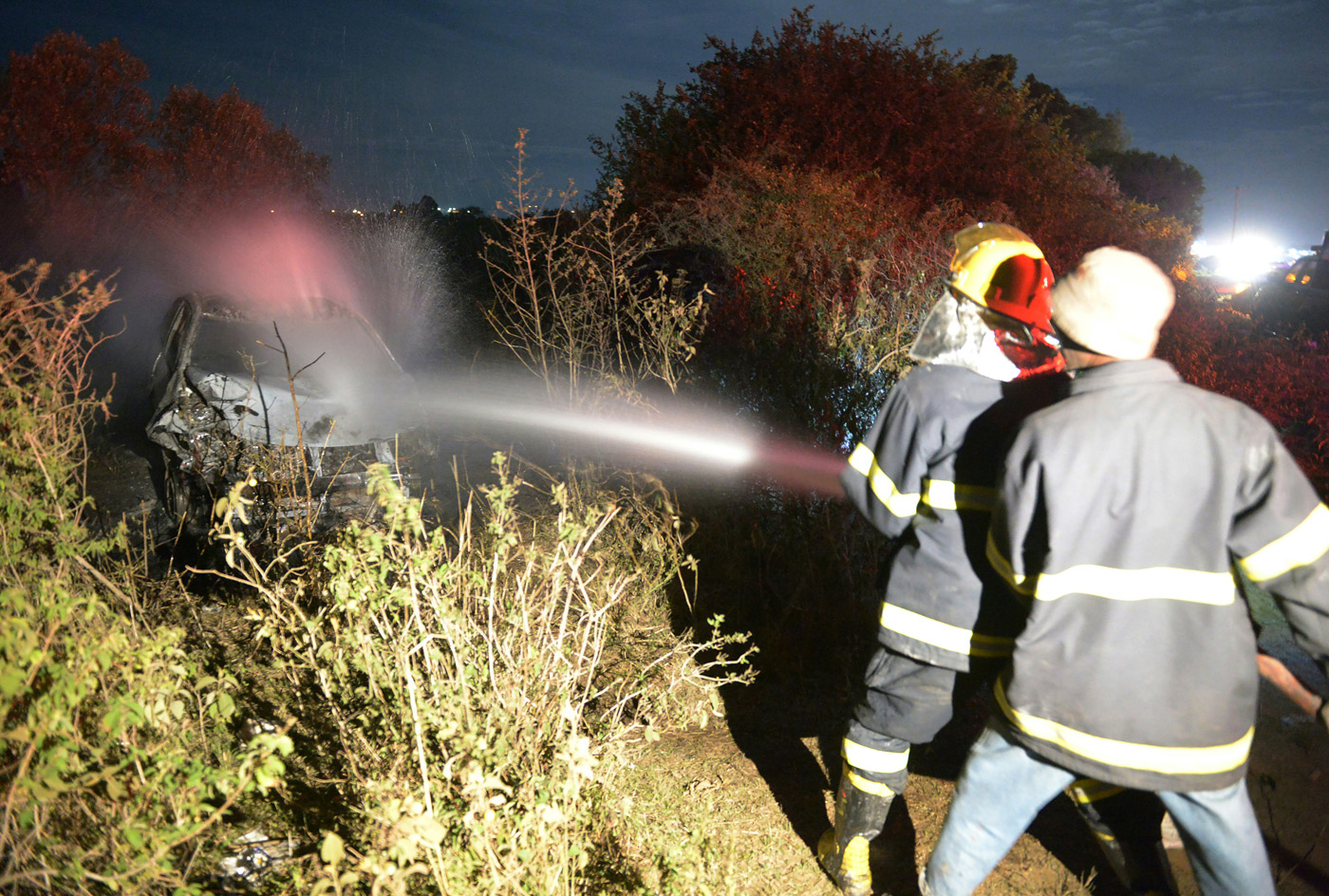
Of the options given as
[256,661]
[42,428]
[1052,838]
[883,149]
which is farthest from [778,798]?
[883,149]

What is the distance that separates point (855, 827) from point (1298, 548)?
1411mm

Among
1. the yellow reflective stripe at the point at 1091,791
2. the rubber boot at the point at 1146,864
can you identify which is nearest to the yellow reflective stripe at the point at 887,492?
the yellow reflective stripe at the point at 1091,791

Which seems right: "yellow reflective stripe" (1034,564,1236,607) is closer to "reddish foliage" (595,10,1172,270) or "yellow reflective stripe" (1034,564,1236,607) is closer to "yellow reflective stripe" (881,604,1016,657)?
"yellow reflective stripe" (881,604,1016,657)

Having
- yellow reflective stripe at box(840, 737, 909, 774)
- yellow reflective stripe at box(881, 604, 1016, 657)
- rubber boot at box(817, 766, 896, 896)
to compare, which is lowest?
rubber boot at box(817, 766, 896, 896)

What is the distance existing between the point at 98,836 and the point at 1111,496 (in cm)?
257

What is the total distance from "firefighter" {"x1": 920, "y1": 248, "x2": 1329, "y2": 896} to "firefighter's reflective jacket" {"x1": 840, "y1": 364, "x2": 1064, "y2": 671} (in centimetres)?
24

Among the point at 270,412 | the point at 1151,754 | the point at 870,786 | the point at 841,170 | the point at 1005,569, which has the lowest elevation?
the point at 870,786

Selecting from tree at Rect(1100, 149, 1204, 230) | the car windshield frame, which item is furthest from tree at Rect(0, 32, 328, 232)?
tree at Rect(1100, 149, 1204, 230)

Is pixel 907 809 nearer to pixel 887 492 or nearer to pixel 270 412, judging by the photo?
pixel 887 492

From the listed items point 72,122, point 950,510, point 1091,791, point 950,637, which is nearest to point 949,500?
point 950,510

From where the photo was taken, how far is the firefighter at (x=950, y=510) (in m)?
2.02

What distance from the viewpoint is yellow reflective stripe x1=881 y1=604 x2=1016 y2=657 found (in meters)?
2.02

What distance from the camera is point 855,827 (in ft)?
7.58

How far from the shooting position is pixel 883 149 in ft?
32.4
